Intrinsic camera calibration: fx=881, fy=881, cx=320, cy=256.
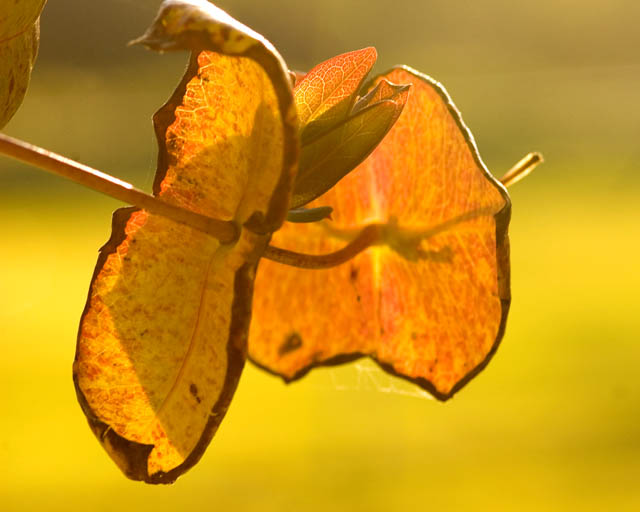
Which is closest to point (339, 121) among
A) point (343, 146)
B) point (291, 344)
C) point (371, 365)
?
point (343, 146)

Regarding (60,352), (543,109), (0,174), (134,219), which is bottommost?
(60,352)

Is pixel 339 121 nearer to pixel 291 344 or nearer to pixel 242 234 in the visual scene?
pixel 242 234

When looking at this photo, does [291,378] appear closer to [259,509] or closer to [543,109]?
[259,509]

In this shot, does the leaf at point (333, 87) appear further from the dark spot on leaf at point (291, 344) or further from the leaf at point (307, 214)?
the dark spot on leaf at point (291, 344)

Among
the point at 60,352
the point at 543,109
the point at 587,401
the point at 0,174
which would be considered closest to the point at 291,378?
the point at 587,401

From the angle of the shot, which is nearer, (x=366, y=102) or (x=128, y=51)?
(x=366, y=102)

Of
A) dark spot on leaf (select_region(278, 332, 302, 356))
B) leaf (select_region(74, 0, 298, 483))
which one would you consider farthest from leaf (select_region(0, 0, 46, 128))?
dark spot on leaf (select_region(278, 332, 302, 356))

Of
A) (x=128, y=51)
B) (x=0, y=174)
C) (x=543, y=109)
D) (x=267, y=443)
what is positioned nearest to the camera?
(x=267, y=443)

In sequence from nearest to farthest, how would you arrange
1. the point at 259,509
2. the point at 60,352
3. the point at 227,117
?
the point at 227,117
the point at 259,509
the point at 60,352
